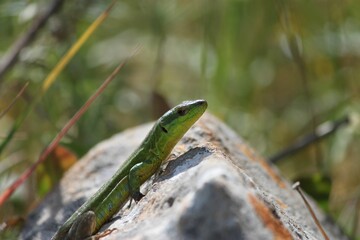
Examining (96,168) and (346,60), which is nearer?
(96,168)

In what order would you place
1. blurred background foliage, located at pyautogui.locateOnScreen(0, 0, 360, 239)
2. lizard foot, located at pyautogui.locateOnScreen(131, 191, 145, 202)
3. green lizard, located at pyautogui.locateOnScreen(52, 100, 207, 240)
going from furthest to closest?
blurred background foliage, located at pyautogui.locateOnScreen(0, 0, 360, 239), green lizard, located at pyautogui.locateOnScreen(52, 100, 207, 240), lizard foot, located at pyautogui.locateOnScreen(131, 191, 145, 202)

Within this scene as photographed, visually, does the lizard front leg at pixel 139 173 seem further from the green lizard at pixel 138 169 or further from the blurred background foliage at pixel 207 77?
the blurred background foliage at pixel 207 77

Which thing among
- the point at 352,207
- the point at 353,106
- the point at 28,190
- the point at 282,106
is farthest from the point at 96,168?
the point at 282,106

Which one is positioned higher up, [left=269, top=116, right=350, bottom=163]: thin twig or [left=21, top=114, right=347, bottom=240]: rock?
[left=21, top=114, right=347, bottom=240]: rock

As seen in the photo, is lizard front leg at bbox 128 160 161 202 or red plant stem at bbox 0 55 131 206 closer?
lizard front leg at bbox 128 160 161 202

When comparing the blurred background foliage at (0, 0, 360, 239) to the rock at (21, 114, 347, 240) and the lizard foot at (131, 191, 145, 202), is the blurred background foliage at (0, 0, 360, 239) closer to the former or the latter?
the rock at (21, 114, 347, 240)

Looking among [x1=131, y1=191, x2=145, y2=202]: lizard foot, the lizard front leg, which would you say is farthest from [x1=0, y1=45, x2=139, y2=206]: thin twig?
[x1=131, y1=191, x2=145, y2=202]: lizard foot

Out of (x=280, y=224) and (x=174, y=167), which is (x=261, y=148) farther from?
(x=280, y=224)

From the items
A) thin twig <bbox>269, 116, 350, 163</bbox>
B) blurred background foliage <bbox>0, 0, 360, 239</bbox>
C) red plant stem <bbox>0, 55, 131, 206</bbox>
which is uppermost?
red plant stem <bbox>0, 55, 131, 206</bbox>
